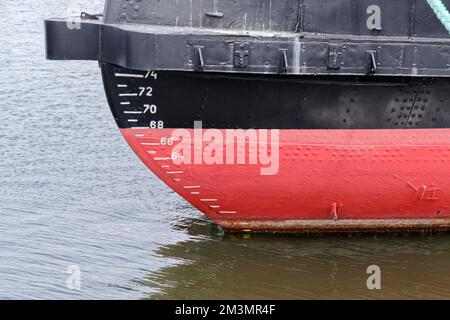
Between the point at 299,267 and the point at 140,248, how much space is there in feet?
5.33

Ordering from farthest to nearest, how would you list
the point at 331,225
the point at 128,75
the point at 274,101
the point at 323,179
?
the point at 331,225, the point at 323,179, the point at 274,101, the point at 128,75

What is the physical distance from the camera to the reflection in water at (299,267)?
8.62m

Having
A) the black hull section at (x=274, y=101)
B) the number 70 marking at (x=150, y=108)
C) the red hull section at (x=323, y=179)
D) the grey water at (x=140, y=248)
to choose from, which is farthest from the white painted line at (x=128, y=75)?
the grey water at (x=140, y=248)

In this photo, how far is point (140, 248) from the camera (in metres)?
9.41

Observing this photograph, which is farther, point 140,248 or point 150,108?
point 140,248

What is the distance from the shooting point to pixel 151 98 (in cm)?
892

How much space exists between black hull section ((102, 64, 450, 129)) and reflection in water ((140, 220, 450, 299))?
1.26 meters

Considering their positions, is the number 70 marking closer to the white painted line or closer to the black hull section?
the black hull section

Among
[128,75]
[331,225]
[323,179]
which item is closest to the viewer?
[128,75]

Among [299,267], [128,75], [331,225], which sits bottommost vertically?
[299,267]

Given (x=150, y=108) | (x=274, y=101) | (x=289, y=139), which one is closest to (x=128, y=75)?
(x=150, y=108)

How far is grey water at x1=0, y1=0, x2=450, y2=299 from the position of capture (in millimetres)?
8648

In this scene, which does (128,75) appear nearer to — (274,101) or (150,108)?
(150,108)

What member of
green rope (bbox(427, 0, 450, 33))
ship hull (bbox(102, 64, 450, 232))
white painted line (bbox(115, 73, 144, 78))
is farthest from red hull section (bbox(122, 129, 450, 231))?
green rope (bbox(427, 0, 450, 33))
